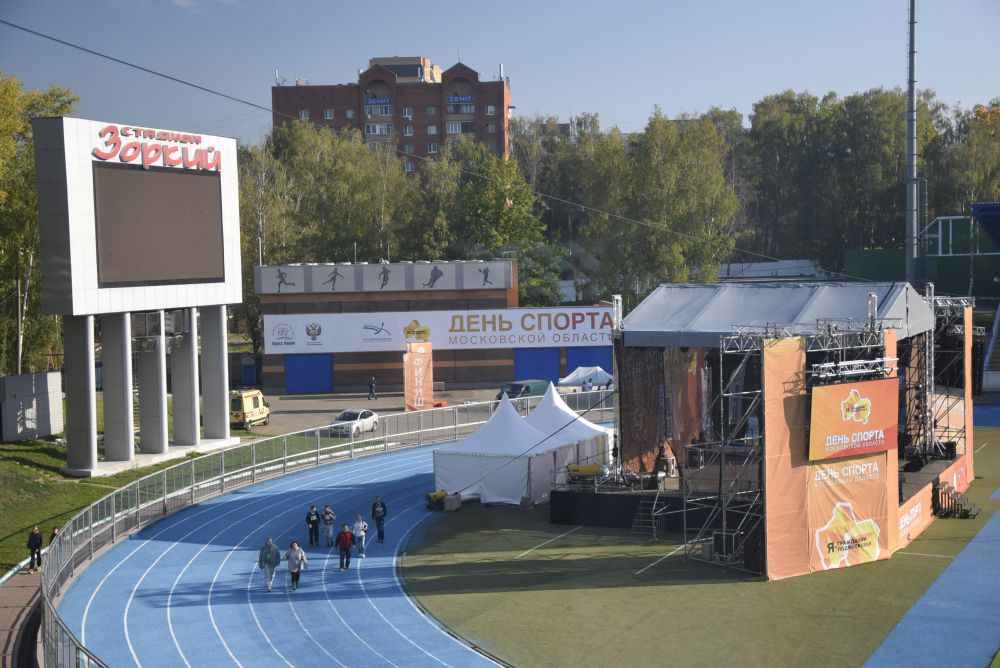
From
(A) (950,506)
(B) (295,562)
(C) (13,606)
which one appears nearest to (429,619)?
(B) (295,562)

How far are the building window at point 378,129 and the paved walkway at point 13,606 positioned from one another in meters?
91.0

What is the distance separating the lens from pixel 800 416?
2350 centimetres

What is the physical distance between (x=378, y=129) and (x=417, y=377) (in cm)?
6732

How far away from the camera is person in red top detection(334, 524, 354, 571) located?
953 inches

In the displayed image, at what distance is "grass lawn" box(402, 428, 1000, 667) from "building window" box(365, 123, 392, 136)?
290ft

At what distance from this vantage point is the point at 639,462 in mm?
30547

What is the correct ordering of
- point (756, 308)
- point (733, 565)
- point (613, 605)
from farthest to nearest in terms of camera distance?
point (756, 308)
point (733, 565)
point (613, 605)

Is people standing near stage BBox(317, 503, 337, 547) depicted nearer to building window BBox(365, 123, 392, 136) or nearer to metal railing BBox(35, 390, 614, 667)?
metal railing BBox(35, 390, 614, 667)

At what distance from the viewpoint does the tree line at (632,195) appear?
229 feet

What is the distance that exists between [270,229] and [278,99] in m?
45.3

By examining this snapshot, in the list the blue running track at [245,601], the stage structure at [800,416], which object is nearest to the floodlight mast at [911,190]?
the stage structure at [800,416]

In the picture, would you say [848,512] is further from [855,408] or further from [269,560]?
[269,560]

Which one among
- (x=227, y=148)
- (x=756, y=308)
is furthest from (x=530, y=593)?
(x=227, y=148)

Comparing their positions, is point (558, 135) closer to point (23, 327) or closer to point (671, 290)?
point (23, 327)
